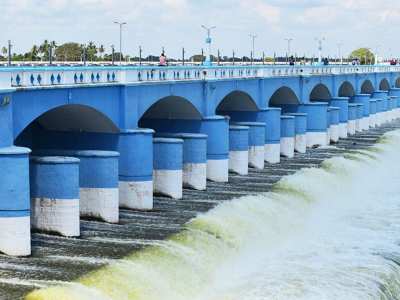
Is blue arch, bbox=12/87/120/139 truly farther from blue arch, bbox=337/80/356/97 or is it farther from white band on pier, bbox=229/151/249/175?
blue arch, bbox=337/80/356/97

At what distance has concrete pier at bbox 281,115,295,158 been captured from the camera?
238ft

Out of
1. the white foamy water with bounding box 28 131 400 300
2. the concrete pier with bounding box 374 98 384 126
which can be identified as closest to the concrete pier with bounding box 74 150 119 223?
the white foamy water with bounding box 28 131 400 300

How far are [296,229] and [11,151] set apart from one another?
18318 millimetres

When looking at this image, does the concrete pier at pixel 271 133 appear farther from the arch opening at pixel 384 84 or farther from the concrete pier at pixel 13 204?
the arch opening at pixel 384 84

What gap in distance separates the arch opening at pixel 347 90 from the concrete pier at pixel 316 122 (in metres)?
23.2

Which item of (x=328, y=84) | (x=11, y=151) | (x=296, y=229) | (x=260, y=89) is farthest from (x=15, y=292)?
(x=328, y=84)

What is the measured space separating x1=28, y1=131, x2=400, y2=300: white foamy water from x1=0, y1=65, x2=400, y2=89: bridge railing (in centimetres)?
880

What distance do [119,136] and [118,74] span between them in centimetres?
340

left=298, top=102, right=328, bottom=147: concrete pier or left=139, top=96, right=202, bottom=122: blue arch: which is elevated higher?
left=139, top=96, right=202, bottom=122: blue arch

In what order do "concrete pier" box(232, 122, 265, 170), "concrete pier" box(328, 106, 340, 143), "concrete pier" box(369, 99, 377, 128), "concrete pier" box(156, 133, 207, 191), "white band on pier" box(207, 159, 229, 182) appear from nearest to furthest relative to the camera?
"concrete pier" box(156, 133, 207, 191) → "white band on pier" box(207, 159, 229, 182) → "concrete pier" box(232, 122, 265, 170) → "concrete pier" box(328, 106, 340, 143) → "concrete pier" box(369, 99, 377, 128)

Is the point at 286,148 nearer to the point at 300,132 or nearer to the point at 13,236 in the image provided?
the point at 300,132

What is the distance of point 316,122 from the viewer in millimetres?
80000

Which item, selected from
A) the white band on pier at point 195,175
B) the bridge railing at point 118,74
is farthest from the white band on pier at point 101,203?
the white band on pier at point 195,175

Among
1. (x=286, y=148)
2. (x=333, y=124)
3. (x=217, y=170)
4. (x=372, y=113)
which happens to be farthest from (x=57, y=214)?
(x=372, y=113)
